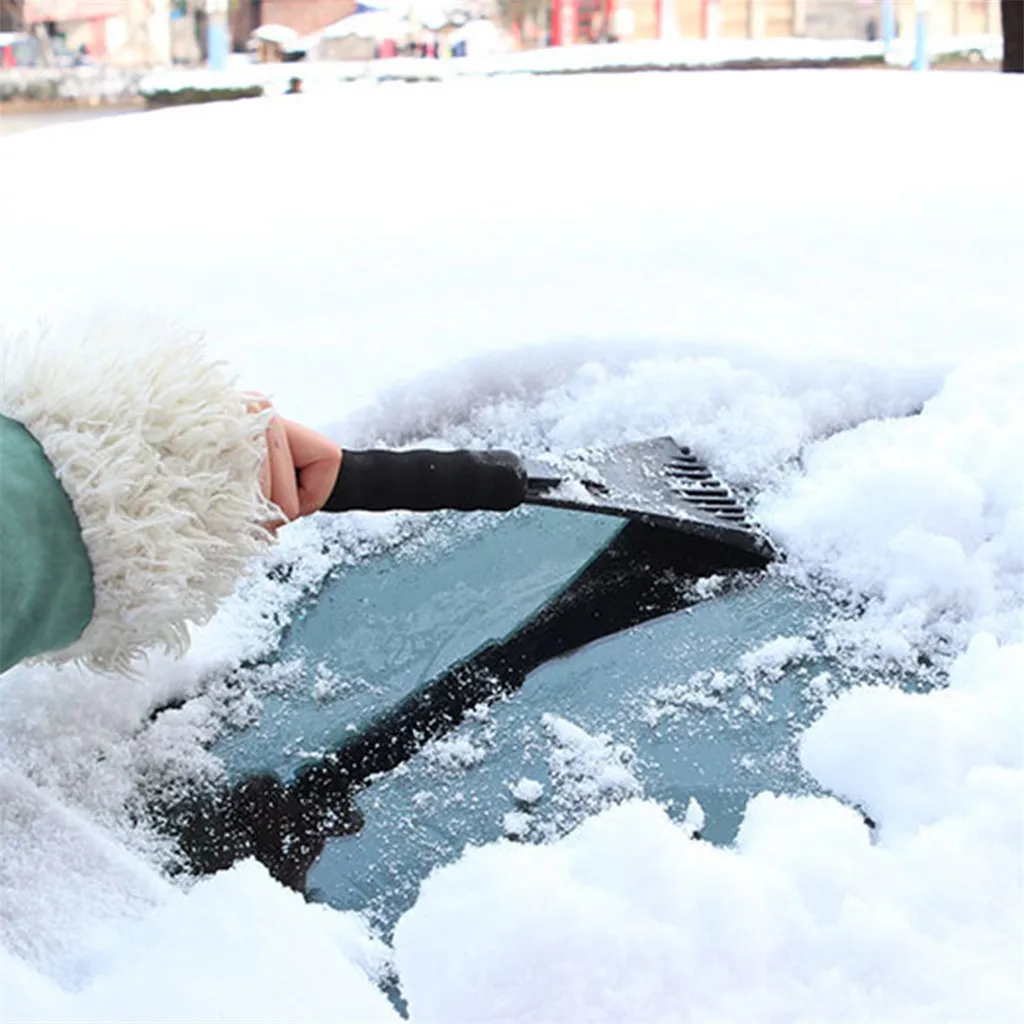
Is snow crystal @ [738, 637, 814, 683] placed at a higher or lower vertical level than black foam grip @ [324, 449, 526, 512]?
lower

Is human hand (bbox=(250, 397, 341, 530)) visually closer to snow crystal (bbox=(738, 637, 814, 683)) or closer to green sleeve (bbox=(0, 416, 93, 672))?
green sleeve (bbox=(0, 416, 93, 672))

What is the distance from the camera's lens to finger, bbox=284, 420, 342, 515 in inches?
38.0

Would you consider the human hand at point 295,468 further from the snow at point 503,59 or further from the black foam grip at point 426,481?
the snow at point 503,59

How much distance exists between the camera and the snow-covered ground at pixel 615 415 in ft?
2.41

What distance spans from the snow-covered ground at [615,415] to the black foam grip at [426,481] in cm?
19

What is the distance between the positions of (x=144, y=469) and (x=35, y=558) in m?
0.09

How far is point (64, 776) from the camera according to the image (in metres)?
0.93

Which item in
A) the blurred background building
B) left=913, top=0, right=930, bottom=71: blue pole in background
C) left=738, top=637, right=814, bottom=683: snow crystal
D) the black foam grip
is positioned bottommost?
left=738, top=637, right=814, bottom=683: snow crystal

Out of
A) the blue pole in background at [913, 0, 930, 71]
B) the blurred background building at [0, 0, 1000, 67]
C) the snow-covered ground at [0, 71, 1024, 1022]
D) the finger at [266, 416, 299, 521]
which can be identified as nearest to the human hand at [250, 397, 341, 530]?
the finger at [266, 416, 299, 521]

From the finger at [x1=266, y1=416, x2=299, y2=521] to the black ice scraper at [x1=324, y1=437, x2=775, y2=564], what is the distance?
45 millimetres

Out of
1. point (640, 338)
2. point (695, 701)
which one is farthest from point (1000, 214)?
point (695, 701)

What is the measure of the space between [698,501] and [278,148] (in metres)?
0.93

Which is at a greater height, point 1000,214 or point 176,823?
point 1000,214

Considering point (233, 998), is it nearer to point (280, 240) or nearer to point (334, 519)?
point (334, 519)
